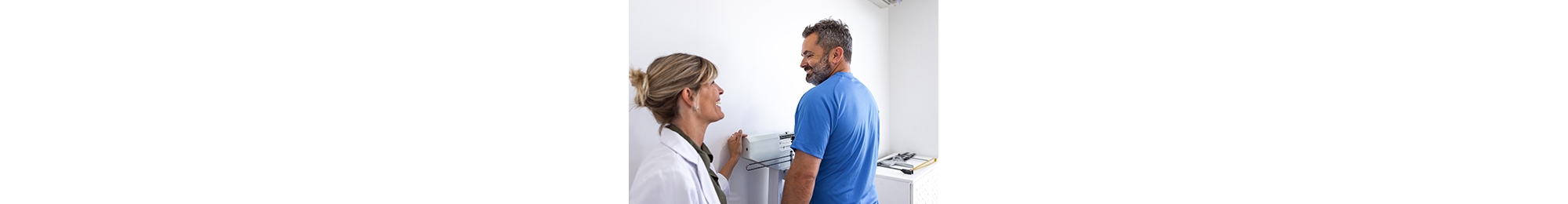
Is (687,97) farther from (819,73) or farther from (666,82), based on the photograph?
(819,73)

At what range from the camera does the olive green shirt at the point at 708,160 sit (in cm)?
97

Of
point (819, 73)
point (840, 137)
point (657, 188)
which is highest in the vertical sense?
point (819, 73)

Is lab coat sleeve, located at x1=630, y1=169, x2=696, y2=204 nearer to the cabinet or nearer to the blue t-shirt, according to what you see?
the blue t-shirt

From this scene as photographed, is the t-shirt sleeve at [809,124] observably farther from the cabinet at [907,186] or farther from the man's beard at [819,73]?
the cabinet at [907,186]

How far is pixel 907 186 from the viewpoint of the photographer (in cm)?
116

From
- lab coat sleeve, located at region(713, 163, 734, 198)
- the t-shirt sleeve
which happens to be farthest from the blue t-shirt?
lab coat sleeve, located at region(713, 163, 734, 198)

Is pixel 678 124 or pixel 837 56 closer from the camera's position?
pixel 678 124

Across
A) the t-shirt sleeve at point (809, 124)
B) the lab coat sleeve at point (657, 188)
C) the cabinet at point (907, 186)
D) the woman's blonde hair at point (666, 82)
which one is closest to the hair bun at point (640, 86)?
the woman's blonde hair at point (666, 82)

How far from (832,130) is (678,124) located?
0.89ft

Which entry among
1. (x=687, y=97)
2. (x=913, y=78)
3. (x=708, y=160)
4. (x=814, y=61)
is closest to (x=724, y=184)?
(x=708, y=160)
